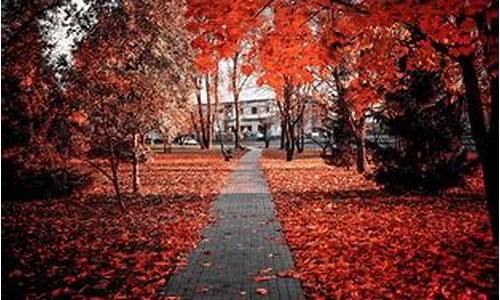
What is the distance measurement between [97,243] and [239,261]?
3.53 metres

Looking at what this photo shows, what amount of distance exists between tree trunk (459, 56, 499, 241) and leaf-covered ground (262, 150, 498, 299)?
1058 mm

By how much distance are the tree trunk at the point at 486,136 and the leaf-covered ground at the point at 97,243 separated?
17.2 ft

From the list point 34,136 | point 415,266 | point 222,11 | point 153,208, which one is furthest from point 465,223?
point 34,136

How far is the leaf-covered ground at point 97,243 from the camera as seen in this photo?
25.5 feet

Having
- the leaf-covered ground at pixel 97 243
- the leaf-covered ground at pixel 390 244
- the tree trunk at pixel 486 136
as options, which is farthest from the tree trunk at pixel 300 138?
the tree trunk at pixel 486 136

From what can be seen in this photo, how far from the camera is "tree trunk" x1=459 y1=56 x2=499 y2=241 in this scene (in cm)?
791

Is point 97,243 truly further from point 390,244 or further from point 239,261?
point 390,244

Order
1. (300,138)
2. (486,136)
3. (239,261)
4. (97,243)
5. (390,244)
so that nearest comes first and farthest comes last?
(486,136) → (239,261) → (390,244) → (97,243) → (300,138)

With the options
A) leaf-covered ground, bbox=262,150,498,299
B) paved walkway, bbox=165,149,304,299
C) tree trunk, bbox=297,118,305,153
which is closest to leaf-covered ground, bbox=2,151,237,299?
paved walkway, bbox=165,149,304,299

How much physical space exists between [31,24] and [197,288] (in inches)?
300

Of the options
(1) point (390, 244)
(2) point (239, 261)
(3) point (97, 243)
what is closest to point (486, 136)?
(1) point (390, 244)

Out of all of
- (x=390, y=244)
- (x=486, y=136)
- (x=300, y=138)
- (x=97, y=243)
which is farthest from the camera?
(x=300, y=138)

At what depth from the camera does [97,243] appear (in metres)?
10.8

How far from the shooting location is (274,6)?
9562 mm
